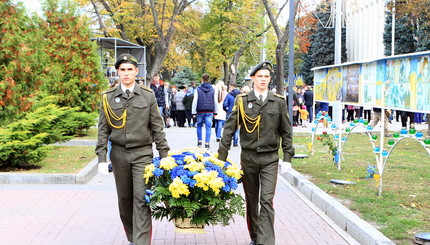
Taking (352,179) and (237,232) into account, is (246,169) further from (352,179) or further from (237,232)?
(352,179)

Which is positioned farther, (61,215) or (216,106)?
(216,106)

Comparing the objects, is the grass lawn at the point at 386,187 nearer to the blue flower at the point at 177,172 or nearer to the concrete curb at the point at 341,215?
the concrete curb at the point at 341,215

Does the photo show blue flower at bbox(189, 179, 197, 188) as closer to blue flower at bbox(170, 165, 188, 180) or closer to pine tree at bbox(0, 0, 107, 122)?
blue flower at bbox(170, 165, 188, 180)

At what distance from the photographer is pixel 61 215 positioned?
7.83m

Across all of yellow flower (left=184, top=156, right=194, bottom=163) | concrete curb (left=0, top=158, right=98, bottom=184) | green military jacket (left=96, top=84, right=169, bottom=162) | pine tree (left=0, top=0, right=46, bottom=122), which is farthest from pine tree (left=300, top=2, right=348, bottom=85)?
yellow flower (left=184, top=156, right=194, bottom=163)

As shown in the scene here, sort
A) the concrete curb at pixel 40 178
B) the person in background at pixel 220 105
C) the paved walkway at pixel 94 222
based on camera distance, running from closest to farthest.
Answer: the paved walkway at pixel 94 222, the concrete curb at pixel 40 178, the person in background at pixel 220 105

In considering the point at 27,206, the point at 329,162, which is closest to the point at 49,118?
the point at 27,206

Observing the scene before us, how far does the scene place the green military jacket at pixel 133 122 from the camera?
18.5ft

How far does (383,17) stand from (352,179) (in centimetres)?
4936

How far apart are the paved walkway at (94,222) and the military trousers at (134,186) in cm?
95

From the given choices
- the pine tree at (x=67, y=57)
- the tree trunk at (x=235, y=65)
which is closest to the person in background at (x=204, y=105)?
the pine tree at (x=67, y=57)

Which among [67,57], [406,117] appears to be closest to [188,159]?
[67,57]

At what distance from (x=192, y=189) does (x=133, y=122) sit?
0.86m

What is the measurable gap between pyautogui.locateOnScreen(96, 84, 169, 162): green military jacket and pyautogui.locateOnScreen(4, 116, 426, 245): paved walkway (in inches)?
52.4
